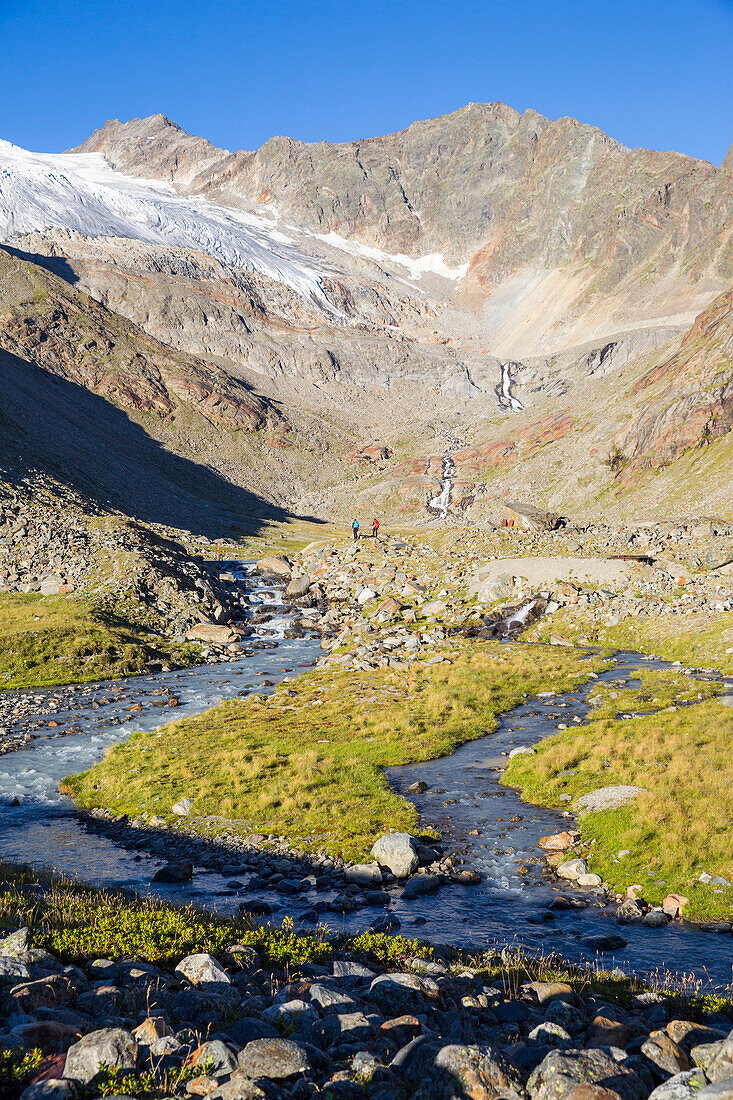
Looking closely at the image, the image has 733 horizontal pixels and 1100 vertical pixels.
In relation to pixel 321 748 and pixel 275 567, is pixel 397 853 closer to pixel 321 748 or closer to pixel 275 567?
pixel 321 748

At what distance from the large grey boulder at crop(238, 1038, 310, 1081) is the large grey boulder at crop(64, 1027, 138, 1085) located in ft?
4.01

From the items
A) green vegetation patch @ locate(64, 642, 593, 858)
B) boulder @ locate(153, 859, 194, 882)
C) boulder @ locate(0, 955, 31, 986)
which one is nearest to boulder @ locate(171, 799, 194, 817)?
green vegetation patch @ locate(64, 642, 593, 858)

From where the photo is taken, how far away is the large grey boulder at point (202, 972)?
963cm

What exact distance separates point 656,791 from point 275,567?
204 feet

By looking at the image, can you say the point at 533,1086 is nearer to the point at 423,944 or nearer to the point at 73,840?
the point at 423,944

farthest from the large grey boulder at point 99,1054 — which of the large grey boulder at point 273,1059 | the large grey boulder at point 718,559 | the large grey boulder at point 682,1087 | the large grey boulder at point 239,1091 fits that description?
the large grey boulder at point 718,559

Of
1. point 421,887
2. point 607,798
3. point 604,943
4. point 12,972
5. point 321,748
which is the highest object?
point 12,972

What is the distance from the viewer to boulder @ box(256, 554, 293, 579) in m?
77.9

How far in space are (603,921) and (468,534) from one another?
219 feet

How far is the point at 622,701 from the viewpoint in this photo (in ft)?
110

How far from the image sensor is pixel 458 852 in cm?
1914

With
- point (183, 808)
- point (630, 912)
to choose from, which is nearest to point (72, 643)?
point (183, 808)

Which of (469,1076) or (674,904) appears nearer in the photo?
(469,1076)

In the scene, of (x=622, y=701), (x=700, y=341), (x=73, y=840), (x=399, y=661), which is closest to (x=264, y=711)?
(x=399, y=661)
